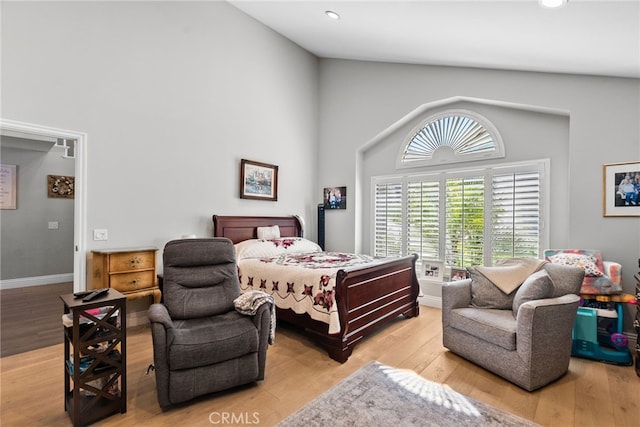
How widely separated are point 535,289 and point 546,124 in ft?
7.55

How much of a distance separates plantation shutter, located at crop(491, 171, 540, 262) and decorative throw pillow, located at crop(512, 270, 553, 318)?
1.32 m

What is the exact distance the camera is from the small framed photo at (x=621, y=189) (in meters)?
3.00

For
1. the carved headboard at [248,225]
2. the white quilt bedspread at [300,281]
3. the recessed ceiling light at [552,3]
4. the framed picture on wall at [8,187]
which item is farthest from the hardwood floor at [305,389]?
the framed picture on wall at [8,187]

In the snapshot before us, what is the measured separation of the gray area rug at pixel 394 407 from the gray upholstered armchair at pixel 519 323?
19.2 inches

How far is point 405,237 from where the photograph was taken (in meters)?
4.84

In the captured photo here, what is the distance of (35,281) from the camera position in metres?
5.66

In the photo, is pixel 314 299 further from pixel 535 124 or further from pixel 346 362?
pixel 535 124

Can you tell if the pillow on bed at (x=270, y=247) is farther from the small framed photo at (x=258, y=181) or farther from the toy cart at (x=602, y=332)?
the toy cart at (x=602, y=332)

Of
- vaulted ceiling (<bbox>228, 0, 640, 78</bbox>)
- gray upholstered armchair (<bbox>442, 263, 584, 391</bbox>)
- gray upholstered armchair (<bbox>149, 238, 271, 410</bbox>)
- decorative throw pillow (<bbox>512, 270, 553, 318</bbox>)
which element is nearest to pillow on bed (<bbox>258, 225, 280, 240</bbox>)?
gray upholstered armchair (<bbox>149, 238, 271, 410</bbox>)

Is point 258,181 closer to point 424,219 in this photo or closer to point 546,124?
point 424,219

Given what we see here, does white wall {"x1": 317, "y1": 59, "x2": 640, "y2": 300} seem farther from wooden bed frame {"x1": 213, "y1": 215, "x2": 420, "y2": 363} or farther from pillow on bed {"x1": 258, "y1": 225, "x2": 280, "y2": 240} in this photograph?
wooden bed frame {"x1": 213, "y1": 215, "x2": 420, "y2": 363}

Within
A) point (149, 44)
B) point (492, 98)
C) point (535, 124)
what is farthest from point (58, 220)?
point (535, 124)

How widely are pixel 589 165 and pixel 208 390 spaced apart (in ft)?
13.7

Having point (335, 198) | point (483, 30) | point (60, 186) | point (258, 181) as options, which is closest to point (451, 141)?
point (483, 30)
